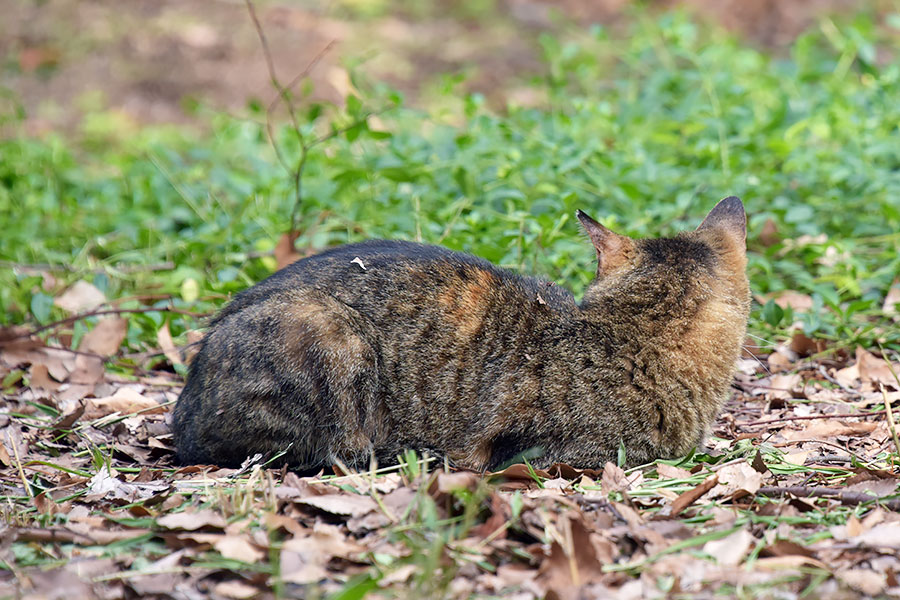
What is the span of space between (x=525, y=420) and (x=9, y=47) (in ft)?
33.7

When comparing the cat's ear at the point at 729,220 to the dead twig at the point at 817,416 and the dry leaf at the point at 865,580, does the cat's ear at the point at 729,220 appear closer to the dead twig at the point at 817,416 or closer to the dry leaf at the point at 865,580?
the dead twig at the point at 817,416

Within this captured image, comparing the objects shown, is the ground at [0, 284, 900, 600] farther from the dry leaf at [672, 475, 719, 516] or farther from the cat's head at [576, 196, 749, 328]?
the cat's head at [576, 196, 749, 328]

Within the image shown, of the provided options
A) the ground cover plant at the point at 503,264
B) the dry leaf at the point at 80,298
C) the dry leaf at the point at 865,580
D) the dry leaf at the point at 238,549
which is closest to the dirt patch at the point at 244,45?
the ground cover plant at the point at 503,264

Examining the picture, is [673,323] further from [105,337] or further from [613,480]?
[105,337]

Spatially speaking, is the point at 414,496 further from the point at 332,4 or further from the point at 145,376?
the point at 332,4

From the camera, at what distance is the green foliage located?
5.98 m

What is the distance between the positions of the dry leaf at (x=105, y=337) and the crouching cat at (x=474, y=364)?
1.53 m

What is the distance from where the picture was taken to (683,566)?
3125 mm

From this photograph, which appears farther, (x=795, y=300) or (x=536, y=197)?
(x=536, y=197)

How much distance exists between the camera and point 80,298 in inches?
246

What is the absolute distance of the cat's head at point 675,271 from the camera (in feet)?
14.1

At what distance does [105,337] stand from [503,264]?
2434mm

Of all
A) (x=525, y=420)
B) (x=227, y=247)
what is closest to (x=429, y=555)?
(x=525, y=420)

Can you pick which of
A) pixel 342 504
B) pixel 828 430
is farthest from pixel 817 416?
pixel 342 504
